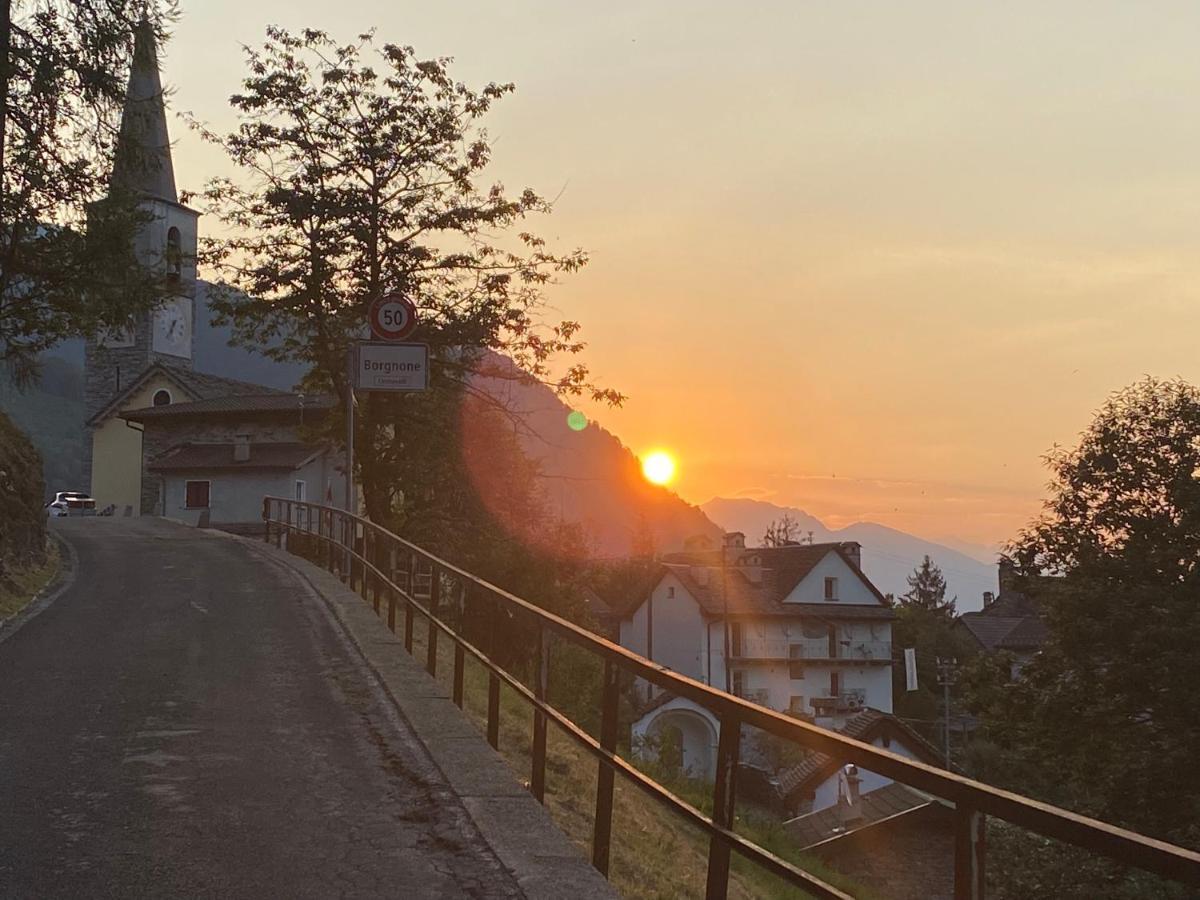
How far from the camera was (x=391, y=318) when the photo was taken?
16.3 m

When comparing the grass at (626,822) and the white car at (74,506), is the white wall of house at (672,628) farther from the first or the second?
the grass at (626,822)

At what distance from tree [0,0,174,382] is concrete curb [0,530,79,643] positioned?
3963 millimetres

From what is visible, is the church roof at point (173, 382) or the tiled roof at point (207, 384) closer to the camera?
the church roof at point (173, 382)

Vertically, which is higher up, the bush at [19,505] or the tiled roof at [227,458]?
the tiled roof at [227,458]

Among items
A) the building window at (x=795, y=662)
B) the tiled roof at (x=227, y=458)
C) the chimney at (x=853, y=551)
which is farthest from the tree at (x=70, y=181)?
the chimney at (x=853, y=551)

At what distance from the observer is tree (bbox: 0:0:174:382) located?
54.5 ft

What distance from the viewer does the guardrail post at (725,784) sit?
4.59 m

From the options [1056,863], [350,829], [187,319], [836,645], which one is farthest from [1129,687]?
[187,319]

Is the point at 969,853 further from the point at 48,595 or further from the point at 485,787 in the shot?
the point at 48,595

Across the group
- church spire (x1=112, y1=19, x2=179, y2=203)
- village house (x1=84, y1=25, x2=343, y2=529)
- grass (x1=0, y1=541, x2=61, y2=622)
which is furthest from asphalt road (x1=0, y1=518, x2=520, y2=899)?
village house (x1=84, y1=25, x2=343, y2=529)

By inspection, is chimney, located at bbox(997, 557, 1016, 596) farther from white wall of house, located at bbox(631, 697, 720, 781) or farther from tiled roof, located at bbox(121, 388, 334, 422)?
tiled roof, located at bbox(121, 388, 334, 422)

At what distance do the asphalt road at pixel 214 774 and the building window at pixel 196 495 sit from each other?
3976cm

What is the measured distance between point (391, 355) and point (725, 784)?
1219 centimetres

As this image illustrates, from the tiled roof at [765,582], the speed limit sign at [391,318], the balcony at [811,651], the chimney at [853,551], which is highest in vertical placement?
the speed limit sign at [391,318]
